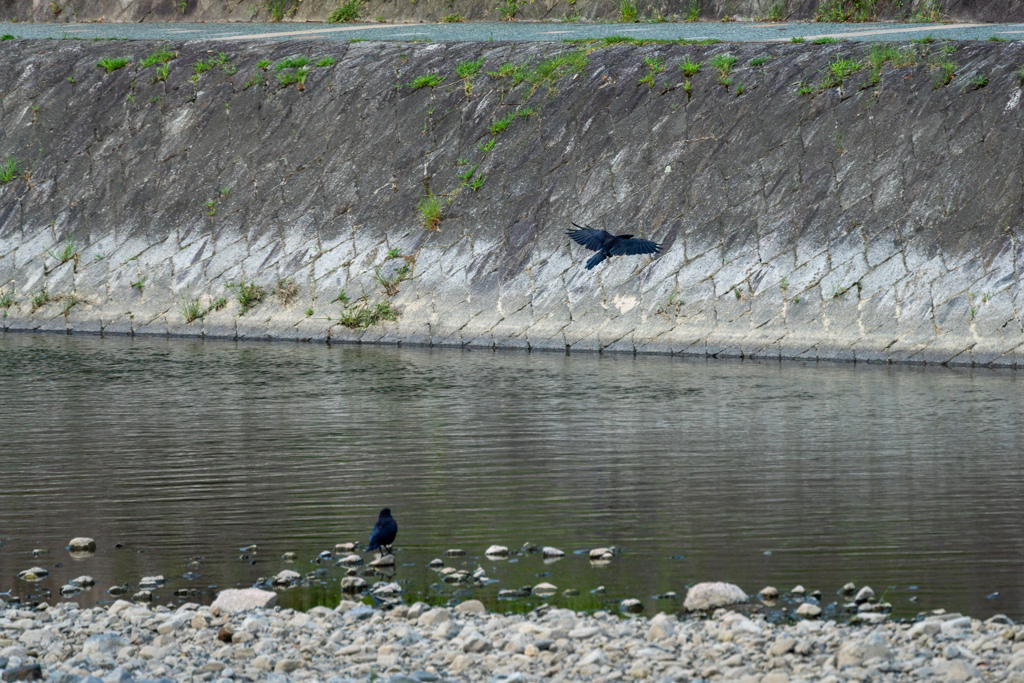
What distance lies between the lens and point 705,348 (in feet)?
65.7

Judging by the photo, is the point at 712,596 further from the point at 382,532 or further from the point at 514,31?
the point at 514,31

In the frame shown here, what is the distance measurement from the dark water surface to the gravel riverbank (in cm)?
48

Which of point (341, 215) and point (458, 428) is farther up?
point (341, 215)

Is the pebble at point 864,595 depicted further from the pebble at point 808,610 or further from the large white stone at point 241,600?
the large white stone at point 241,600

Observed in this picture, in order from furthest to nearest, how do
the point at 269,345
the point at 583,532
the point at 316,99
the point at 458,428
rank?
the point at 316,99
the point at 269,345
the point at 458,428
the point at 583,532

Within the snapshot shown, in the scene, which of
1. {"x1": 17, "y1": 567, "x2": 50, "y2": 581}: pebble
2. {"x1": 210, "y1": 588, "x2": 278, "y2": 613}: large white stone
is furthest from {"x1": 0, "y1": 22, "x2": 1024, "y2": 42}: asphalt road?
{"x1": 210, "y1": 588, "x2": 278, "y2": 613}: large white stone

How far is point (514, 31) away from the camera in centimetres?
2769

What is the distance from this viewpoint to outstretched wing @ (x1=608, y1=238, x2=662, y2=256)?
16.3 meters

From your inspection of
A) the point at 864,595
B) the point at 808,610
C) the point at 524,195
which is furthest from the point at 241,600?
the point at 524,195

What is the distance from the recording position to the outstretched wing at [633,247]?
53.5ft

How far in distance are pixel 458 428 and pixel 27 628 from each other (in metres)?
7.10

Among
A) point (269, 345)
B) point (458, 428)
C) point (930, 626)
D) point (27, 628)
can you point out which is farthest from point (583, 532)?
point (269, 345)

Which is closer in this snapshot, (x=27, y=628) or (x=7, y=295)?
(x=27, y=628)

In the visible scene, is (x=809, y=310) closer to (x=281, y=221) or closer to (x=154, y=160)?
(x=281, y=221)
